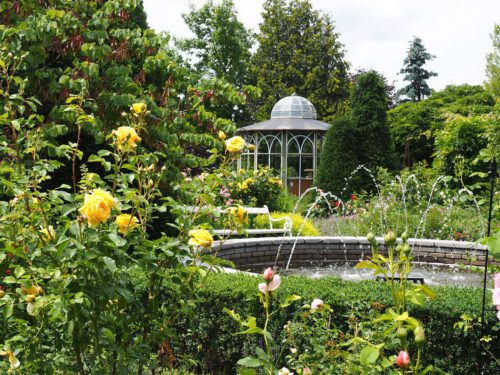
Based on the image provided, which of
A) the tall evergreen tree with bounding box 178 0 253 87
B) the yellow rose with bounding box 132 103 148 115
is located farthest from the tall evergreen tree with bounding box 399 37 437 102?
the yellow rose with bounding box 132 103 148 115

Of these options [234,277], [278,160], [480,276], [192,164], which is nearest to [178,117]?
[192,164]

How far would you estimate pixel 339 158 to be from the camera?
1365cm

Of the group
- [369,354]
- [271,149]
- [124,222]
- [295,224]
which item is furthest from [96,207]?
[271,149]

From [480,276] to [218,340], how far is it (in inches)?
169

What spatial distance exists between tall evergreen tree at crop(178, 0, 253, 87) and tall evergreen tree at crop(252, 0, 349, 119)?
103 centimetres

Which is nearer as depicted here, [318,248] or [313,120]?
[318,248]

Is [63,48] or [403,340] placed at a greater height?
[63,48]

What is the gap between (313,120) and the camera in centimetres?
1884

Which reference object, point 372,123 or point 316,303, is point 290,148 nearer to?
point 372,123

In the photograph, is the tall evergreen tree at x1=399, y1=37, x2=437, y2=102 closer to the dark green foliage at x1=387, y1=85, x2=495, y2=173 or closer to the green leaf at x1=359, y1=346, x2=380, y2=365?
the dark green foliage at x1=387, y1=85, x2=495, y2=173

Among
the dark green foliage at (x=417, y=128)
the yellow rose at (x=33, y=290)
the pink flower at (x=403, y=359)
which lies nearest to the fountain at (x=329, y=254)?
the yellow rose at (x=33, y=290)

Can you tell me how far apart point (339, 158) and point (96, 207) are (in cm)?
1215

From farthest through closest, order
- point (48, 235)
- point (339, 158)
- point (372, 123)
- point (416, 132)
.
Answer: point (416, 132), point (372, 123), point (339, 158), point (48, 235)

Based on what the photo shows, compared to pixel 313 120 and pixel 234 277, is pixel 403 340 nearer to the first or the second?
pixel 234 277
